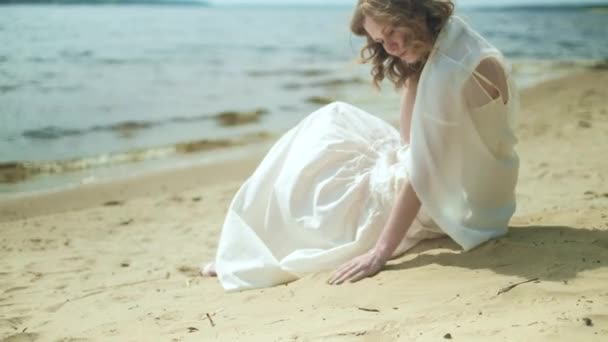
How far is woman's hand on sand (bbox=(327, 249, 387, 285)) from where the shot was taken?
2.98 meters

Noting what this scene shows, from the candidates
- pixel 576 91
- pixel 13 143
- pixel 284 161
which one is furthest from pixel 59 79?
pixel 284 161

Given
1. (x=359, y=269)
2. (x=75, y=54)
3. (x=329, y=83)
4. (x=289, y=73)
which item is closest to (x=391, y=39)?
(x=359, y=269)

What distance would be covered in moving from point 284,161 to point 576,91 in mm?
9997

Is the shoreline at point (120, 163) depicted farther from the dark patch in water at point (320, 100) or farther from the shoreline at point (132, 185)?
the dark patch in water at point (320, 100)

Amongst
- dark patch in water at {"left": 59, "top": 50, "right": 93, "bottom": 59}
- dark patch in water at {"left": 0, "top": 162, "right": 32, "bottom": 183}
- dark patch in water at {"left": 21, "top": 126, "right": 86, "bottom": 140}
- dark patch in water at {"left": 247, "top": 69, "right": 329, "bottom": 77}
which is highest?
dark patch in water at {"left": 0, "top": 162, "right": 32, "bottom": 183}

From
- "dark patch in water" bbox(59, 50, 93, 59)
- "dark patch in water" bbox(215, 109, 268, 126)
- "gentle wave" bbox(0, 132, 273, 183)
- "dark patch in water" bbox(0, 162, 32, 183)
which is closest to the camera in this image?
"dark patch in water" bbox(0, 162, 32, 183)

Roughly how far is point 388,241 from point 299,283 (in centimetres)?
51

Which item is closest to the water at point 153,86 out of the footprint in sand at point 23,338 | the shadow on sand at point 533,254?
the shadow on sand at point 533,254

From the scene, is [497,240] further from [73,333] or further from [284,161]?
[73,333]

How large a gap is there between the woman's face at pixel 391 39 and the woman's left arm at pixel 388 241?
61 centimetres

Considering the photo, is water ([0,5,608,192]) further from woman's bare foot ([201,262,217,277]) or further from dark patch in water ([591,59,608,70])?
woman's bare foot ([201,262,217,277])

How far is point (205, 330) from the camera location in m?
2.68

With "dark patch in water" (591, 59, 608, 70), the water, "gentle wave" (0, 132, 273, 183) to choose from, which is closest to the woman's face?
the water

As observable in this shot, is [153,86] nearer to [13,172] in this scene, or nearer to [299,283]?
[13,172]
